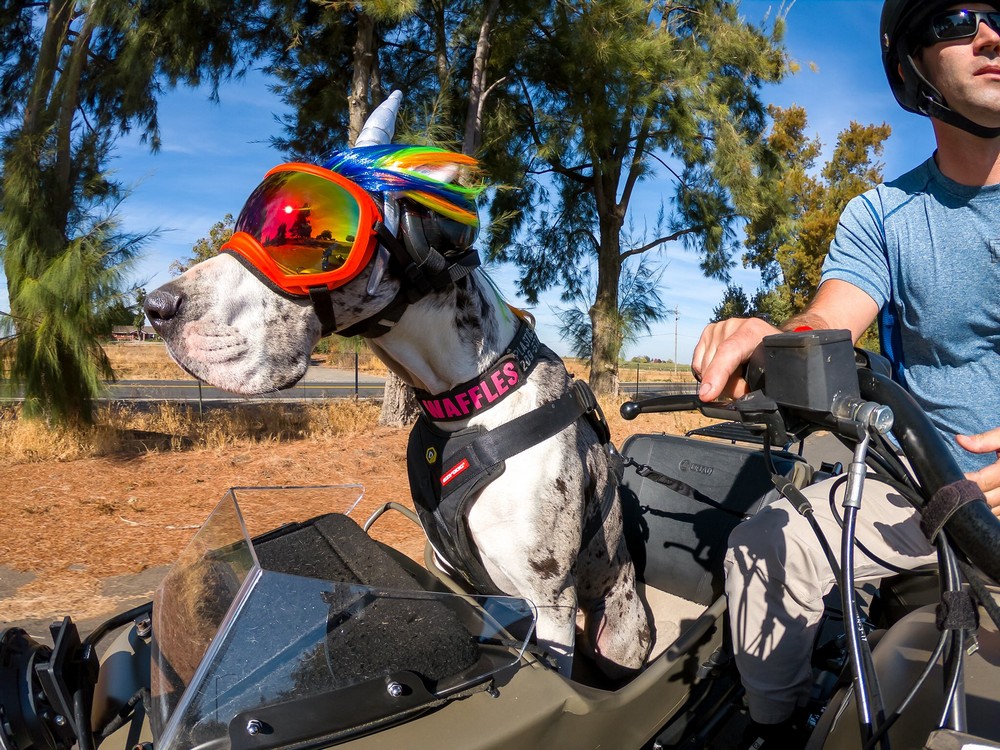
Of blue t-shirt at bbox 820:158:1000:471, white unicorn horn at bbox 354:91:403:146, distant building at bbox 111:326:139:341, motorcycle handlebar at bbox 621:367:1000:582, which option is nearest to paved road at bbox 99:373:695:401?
distant building at bbox 111:326:139:341

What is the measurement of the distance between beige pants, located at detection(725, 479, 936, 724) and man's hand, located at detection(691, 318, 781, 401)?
556 mm

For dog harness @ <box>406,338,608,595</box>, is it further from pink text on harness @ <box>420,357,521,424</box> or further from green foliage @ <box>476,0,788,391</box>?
green foliage @ <box>476,0,788,391</box>

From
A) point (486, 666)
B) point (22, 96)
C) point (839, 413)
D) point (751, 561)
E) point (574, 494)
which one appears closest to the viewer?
point (839, 413)

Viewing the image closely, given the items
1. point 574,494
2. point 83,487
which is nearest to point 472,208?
point 574,494

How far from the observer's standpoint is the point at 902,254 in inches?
78.2

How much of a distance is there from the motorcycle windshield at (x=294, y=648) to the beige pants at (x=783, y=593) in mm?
632

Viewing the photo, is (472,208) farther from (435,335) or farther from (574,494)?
(574,494)

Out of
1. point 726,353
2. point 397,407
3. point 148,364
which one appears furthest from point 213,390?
A: point 726,353

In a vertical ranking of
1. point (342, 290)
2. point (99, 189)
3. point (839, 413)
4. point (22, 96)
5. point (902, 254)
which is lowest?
point (839, 413)

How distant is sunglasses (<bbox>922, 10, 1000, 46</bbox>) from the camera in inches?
66.9

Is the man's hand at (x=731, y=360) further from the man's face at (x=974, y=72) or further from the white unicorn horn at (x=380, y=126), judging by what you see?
the white unicorn horn at (x=380, y=126)

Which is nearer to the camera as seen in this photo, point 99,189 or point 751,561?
point 751,561

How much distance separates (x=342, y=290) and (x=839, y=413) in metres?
1.17

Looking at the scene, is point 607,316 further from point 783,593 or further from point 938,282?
point 783,593
